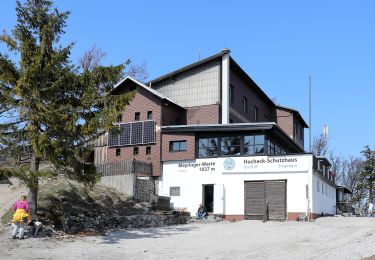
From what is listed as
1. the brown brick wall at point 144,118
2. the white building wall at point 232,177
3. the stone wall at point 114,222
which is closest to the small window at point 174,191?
the white building wall at point 232,177

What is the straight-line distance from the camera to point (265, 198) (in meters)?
32.7

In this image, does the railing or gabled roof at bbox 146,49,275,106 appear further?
gabled roof at bbox 146,49,275,106

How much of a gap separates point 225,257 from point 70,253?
5.42 m

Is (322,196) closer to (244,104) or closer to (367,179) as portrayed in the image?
(244,104)

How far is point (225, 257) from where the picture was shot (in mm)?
17453

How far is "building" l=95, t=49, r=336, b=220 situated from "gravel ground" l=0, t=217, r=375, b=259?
234 inches

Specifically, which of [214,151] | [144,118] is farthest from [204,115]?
[144,118]

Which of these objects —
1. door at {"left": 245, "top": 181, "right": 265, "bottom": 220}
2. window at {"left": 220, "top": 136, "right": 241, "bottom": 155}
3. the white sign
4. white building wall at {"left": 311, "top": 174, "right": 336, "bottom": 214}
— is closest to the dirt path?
the white sign

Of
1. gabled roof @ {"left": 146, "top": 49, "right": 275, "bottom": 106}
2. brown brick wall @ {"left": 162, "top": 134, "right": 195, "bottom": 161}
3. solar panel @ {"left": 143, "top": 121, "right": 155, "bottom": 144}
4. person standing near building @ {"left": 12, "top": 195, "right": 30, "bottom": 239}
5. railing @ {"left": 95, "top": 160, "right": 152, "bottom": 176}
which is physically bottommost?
person standing near building @ {"left": 12, "top": 195, "right": 30, "bottom": 239}

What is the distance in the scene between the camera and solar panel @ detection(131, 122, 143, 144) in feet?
120

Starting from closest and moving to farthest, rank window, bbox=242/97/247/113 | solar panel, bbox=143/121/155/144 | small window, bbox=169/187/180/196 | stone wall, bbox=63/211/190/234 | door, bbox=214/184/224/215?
1. stone wall, bbox=63/211/190/234
2. door, bbox=214/184/224/215
3. small window, bbox=169/187/180/196
4. solar panel, bbox=143/121/155/144
5. window, bbox=242/97/247/113

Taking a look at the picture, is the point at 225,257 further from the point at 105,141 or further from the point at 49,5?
the point at 105,141

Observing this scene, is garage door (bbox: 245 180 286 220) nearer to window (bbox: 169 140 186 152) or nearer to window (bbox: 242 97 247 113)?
window (bbox: 169 140 186 152)

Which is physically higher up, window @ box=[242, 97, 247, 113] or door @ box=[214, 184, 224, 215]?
window @ box=[242, 97, 247, 113]
